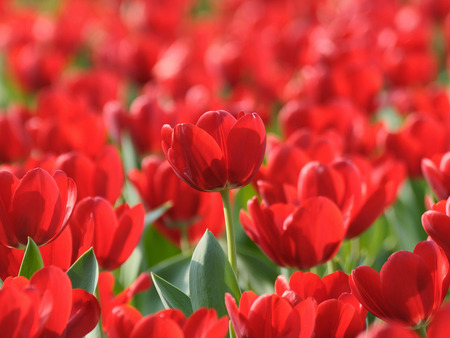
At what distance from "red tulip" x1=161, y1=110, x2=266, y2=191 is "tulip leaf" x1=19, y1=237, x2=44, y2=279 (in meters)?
0.17

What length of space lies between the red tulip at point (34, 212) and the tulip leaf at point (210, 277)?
154 millimetres

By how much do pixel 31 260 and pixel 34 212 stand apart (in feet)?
0.18

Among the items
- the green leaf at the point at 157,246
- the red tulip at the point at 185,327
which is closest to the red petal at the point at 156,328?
the red tulip at the point at 185,327

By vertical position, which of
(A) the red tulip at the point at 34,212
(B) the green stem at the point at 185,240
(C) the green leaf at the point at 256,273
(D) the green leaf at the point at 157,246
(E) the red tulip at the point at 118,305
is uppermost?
(A) the red tulip at the point at 34,212

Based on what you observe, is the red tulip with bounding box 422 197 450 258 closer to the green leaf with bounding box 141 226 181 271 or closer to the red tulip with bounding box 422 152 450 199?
the red tulip with bounding box 422 152 450 199

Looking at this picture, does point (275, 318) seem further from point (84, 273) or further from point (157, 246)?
point (157, 246)

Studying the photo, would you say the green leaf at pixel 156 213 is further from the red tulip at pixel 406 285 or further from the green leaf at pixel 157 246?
the red tulip at pixel 406 285

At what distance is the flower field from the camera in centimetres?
72

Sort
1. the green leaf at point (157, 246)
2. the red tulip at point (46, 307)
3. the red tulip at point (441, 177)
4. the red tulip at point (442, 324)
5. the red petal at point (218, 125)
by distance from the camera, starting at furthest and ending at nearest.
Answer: the green leaf at point (157, 246)
the red tulip at point (441, 177)
the red petal at point (218, 125)
the red tulip at point (46, 307)
the red tulip at point (442, 324)

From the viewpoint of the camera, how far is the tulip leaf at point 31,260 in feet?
2.59

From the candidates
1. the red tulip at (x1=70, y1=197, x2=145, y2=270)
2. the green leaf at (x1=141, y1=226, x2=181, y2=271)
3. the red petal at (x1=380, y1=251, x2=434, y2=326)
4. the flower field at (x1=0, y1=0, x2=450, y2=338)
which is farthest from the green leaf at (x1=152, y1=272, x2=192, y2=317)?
the green leaf at (x1=141, y1=226, x2=181, y2=271)

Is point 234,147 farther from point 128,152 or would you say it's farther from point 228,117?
point 128,152

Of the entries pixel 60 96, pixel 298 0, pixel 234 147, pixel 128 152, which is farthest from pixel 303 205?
pixel 298 0

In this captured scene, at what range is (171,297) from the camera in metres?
0.84
